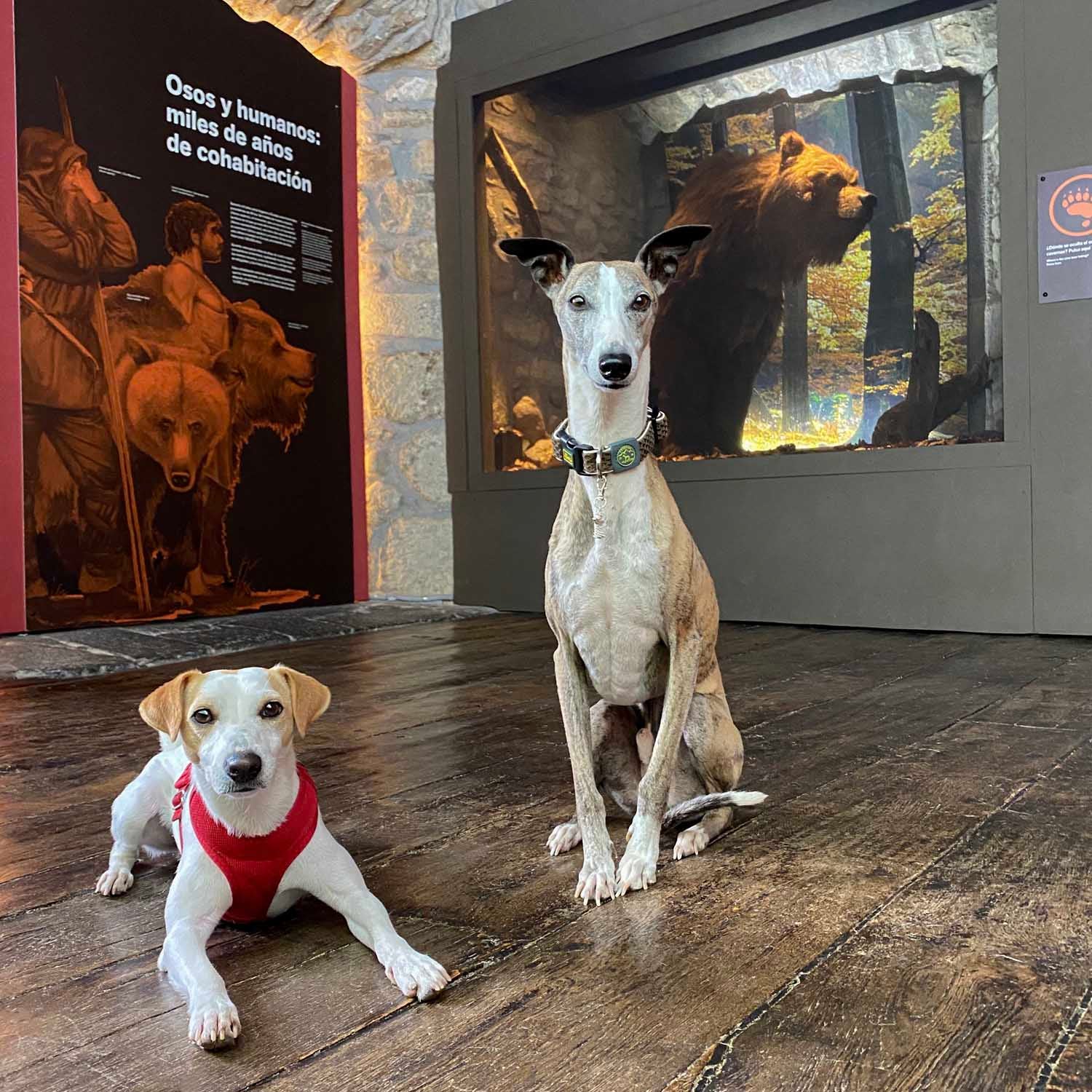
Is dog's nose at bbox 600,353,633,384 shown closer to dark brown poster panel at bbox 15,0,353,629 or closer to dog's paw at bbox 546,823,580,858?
dog's paw at bbox 546,823,580,858

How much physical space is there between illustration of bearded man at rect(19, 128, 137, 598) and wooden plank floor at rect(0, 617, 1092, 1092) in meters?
2.24

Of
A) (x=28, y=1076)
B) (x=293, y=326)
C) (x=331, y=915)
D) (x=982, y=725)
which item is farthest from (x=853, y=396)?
(x=28, y=1076)

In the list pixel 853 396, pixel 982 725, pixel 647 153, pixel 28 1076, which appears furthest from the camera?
pixel 647 153

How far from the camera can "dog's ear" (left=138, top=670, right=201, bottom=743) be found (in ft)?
4.94

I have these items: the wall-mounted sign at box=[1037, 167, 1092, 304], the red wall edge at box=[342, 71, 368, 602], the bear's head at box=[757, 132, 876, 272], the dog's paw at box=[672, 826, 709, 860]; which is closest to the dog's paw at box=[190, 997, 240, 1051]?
the dog's paw at box=[672, 826, 709, 860]

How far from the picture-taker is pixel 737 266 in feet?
→ 18.2

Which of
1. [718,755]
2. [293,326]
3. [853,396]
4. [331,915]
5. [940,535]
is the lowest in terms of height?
[331,915]

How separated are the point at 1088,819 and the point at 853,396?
352cm

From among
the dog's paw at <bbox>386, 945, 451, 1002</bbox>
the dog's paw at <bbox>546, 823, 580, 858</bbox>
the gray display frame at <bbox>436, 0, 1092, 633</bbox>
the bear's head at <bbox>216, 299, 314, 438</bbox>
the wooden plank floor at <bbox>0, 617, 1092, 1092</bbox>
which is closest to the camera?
the wooden plank floor at <bbox>0, 617, 1092, 1092</bbox>

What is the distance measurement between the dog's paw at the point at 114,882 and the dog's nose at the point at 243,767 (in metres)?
0.51

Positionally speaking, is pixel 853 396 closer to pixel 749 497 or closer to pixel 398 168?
pixel 749 497

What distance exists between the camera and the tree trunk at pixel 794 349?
17.6 ft

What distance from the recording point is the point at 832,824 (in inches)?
80.8

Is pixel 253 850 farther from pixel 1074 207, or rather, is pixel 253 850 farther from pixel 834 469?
pixel 1074 207
